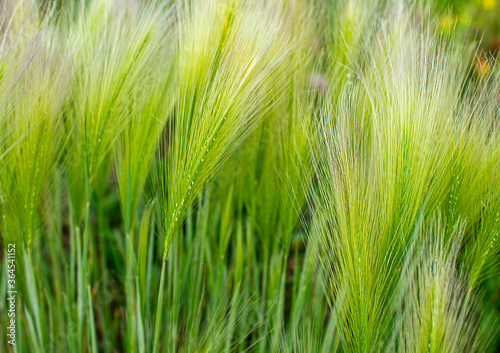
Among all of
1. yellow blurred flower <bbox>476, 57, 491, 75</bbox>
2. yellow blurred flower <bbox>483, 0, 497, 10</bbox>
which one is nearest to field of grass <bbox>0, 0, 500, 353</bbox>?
yellow blurred flower <bbox>476, 57, 491, 75</bbox>

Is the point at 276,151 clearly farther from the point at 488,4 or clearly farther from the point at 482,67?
the point at 488,4

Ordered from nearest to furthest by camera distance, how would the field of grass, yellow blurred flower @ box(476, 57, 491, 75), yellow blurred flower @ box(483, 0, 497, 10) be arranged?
the field of grass → yellow blurred flower @ box(476, 57, 491, 75) → yellow blurred flower @ box(483, 0, 497, 10)

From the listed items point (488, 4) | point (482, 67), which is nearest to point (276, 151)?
point (482, 67)

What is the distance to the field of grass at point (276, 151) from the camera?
51 cm

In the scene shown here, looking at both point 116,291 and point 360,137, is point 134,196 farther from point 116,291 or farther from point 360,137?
point 116,291

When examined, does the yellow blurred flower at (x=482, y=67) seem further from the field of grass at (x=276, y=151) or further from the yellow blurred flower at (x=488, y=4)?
the yellow blurred flower at (x=488, y=4)

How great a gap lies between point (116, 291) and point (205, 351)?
58cm

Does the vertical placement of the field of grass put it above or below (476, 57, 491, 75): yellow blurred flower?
below

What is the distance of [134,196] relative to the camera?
0.69 metres

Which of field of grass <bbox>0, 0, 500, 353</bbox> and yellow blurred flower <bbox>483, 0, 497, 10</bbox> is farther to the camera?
yellow blurred flower <bbox>483, 0, 497, 10</bbox>

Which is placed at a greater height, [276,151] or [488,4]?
[488,4]

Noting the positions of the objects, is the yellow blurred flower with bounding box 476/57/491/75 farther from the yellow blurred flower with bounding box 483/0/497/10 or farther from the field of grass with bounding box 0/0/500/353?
the yellow blurred flower with bounding box 483/0/497/10

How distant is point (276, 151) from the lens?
75cm

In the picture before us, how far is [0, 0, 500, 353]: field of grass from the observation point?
1.67 feet
